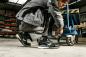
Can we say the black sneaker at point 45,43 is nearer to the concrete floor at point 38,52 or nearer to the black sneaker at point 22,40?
the concrete floor at point 38,52

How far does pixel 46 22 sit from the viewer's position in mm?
2777

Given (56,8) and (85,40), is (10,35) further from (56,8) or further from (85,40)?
Answer: (56,8)

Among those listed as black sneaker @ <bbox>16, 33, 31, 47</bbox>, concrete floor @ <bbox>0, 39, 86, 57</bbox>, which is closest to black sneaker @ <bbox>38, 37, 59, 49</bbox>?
concrete floor @ <bbox>0, 39, 86, 57</bbox>

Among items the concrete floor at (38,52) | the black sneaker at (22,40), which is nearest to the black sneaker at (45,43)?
the concrete floor at (38,52)

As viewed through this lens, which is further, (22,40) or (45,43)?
(22,40)

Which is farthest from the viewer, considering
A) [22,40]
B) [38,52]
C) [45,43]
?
[22,40]

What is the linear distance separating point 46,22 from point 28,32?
283 millimetres

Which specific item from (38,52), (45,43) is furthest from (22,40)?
(38,52)

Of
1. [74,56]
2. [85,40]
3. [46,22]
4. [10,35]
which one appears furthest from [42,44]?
[10,35]

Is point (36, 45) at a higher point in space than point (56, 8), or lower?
lower

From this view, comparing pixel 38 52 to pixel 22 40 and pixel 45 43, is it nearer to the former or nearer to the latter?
pixel 45 43

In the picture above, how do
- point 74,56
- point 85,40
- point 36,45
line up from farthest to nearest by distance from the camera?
point 85,40
point 36,45
point 74,56

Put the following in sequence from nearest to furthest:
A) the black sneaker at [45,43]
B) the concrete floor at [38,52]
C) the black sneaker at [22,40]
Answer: the concrete floor at [38,52], the black sneaker at [45,43], the black sneaker at [22,40]

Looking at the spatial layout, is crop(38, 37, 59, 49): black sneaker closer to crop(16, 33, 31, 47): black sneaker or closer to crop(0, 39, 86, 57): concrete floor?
crop(0, 39, 86, 57): concrete floor
